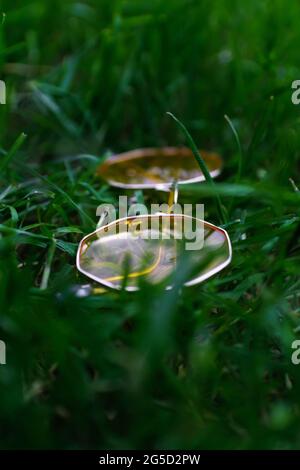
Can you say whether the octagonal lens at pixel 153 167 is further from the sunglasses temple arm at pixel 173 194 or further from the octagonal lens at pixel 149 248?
the octagonal lens at pixel 149 248

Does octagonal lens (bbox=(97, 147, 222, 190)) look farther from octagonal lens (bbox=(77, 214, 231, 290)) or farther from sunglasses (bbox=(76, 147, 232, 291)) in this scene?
octagonal lens (bbox=(77, 214, 231, 290))

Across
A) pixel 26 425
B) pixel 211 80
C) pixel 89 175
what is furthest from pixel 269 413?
pixel 211 80

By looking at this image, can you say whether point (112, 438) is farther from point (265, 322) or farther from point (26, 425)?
point (265, 322)

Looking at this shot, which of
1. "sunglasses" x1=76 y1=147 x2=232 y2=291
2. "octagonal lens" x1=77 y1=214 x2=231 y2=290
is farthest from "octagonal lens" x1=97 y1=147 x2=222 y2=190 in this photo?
"octagonal lens" x1=77 y1=214 x2=231 y2=290

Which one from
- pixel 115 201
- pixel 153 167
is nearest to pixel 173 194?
pixel 115 201

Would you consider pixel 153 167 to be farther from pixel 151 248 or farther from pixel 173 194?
pixel 151 248

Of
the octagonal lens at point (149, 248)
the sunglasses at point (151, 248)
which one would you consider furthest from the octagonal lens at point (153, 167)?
the octagonal lens at point (149, 248)
